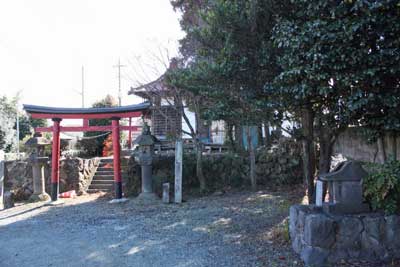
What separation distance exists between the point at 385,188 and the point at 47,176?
1097 centimetres

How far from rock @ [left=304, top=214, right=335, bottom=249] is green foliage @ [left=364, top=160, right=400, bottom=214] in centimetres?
65

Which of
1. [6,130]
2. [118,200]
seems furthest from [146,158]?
[6,130]

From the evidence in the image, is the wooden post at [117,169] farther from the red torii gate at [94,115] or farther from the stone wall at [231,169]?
the stone wall at [231,169]

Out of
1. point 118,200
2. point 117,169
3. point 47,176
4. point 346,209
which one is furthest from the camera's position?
point 47,176

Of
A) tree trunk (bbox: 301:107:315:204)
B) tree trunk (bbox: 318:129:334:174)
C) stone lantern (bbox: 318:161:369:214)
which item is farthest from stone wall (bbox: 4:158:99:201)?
stone lantern (bbox: 318:161:369:214)

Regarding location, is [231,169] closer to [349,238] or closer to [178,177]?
[178,177]

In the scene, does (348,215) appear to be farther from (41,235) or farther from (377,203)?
(41,235)

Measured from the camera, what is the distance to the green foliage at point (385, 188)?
149 inches

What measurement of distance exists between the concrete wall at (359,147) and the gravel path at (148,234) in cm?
192

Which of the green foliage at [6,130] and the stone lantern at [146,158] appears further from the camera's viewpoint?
the green foliage at [6,130]

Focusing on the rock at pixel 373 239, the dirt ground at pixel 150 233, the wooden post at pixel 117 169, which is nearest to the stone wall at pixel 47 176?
the dirt ground at pixel 150 233

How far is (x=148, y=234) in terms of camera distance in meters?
5.75

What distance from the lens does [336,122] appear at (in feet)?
17.2

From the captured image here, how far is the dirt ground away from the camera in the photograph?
14.4 ft
